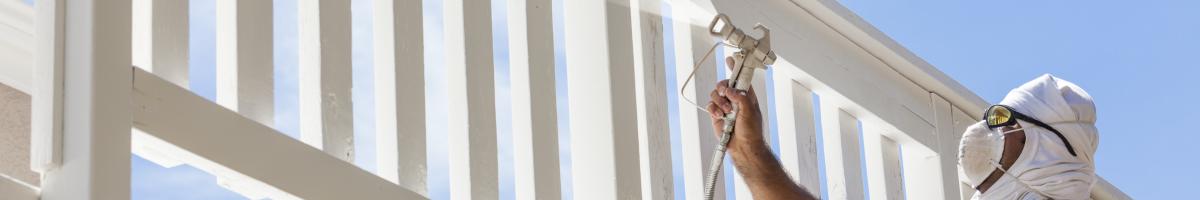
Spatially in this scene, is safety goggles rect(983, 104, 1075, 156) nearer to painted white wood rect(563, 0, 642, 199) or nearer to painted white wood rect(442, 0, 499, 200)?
painted white wood rect(563, 0, 642, 199)

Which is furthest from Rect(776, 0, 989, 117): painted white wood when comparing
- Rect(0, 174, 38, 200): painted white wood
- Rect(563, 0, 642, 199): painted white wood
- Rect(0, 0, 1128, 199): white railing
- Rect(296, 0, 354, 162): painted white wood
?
Rect(0, 174, 38, 200): painted white wood

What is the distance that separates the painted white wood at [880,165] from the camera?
4.02m

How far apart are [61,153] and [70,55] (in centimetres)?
14

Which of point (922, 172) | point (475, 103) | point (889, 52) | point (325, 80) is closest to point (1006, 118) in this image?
point (922, 172)

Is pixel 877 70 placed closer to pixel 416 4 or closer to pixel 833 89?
pixel 833 89

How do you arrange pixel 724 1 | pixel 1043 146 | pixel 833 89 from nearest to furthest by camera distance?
pixel 724 1
pixel 833 89
pixel 1043 146

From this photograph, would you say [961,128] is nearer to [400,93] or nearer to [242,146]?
[400,93]

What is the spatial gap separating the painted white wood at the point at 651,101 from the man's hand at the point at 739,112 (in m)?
0.10

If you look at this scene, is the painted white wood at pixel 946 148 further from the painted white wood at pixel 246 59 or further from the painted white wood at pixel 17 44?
the painted white wood at pixel 17 44

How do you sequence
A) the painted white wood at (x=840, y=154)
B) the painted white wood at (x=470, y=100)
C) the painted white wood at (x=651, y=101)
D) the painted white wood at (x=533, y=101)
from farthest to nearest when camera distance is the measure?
1. the painted white wood at (x=840, y=154)
2. the painted white wood at (x=651, y=101)
3. the painted white wood at (x=533, y=101)
4. the painted white wood at (x=470, y=100)

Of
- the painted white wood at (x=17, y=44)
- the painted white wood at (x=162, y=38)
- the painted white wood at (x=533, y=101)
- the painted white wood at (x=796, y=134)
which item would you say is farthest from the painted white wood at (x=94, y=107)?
the painted white wood at (x=17, y=44)

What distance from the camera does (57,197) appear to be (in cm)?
225

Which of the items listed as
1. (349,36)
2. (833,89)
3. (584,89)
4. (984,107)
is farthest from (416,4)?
(984,107)

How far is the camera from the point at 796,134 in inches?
149
